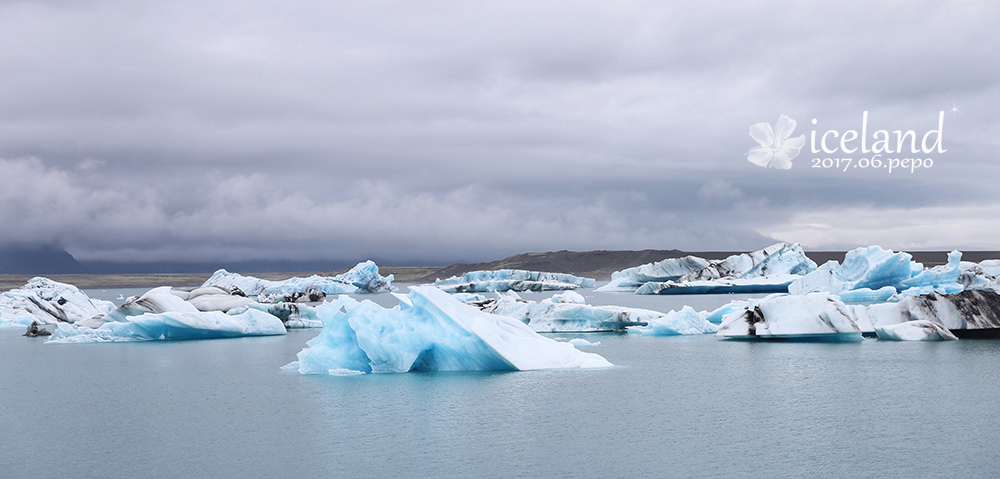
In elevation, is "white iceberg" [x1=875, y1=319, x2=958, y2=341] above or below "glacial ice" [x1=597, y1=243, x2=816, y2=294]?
below

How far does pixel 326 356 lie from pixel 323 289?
1509 inches

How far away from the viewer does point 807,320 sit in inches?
563

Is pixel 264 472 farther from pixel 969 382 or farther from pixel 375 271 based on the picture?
pixel 375 271

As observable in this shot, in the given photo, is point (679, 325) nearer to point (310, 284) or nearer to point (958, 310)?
point (958, 310)

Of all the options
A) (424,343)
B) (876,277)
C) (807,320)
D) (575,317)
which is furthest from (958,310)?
(876,277)

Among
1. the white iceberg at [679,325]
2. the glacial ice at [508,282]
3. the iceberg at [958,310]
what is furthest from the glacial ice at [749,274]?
the iceberg at [958,310]

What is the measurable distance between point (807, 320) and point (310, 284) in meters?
37.2

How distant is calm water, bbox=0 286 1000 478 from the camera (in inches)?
244

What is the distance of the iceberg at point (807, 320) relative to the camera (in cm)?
1434

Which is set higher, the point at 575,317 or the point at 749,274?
the point at 749,274

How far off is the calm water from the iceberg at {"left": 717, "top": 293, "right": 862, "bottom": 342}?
1.32m

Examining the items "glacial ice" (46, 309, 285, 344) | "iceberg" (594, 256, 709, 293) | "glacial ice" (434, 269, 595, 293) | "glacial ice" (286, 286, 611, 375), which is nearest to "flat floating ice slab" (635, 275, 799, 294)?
"iceberg" (594, 256, 709, 293)

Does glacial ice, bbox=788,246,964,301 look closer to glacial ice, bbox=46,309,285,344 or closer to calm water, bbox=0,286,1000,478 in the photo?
calm water, bbox=0,286,1000,478

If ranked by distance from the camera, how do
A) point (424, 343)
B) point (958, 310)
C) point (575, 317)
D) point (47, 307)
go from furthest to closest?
point (47, 307)
point (575, 317)
point (958, 310)
point (424, 343)
